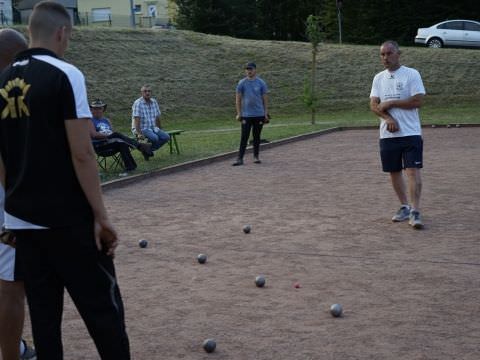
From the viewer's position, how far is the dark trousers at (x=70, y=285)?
3.60 meters

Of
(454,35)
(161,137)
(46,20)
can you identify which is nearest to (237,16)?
(454,35)

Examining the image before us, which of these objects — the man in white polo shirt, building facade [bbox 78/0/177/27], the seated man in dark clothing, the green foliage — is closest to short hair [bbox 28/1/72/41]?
the man in white polo shirt

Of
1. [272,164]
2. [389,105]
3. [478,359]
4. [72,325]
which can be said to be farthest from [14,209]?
[272,164]

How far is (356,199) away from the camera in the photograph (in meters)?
11.0

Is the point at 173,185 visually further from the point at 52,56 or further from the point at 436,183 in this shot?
the point at 52,56

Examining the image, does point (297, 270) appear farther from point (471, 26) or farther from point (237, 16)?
point (237, 16)

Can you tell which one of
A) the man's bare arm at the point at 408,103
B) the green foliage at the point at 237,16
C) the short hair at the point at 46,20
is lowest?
the man's bare arm at the point at 408,103

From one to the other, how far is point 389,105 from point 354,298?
3.34 meters

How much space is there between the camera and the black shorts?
895 cm

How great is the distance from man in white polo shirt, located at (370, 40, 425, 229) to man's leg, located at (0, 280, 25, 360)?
540 centimetres

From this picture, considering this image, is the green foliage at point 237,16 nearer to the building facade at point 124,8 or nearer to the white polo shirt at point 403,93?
the building facade at point 124,8

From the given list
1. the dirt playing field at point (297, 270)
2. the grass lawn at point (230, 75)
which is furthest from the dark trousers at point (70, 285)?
the grass lawn at point (230, 75)

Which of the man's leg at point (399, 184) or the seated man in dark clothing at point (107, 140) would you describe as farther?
the seated man in dark clothing at point (107, 140)

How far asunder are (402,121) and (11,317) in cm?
570
